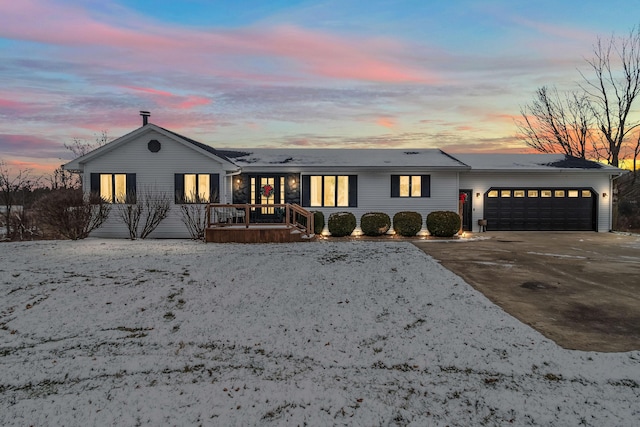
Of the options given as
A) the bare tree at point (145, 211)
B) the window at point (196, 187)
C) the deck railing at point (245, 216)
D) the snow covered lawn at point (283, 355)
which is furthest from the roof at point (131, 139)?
the snow covered lawn at point (283, 355)

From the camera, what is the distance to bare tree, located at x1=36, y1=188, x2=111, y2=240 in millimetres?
13620

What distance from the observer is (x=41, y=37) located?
13.9 m

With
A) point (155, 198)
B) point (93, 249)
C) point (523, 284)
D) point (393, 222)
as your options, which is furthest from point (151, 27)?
point (523, 284)

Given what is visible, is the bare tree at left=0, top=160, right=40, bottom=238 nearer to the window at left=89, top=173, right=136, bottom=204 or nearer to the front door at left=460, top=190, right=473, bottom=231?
the window at left=89, top=173, right=136, bottom=204

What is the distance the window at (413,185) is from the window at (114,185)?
11621 millimetres

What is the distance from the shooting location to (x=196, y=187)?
16.2m

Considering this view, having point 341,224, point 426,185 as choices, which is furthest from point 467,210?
point 341,224

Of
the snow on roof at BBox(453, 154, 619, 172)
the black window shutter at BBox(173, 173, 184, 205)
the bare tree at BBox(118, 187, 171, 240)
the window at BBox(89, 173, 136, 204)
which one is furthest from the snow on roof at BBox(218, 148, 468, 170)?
the window at BBox(89, 173, 136, 204)

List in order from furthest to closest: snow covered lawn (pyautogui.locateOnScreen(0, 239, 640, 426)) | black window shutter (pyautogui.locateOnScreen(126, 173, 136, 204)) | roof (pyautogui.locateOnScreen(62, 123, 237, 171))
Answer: black window shutter (pyautogui.locateOnScreen(126, 173, 136, 204)), roof (pyautogui.locateOnScreen(62, 123, 237, 171)), snow covered lawn (pyautogui.locateOnScreen(0, 239, 640, 426))

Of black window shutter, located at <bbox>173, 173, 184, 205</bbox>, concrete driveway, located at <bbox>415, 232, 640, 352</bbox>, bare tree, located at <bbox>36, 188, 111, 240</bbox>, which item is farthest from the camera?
black window shutter, located at <bbox>173, 173, 184, 205</bbox>

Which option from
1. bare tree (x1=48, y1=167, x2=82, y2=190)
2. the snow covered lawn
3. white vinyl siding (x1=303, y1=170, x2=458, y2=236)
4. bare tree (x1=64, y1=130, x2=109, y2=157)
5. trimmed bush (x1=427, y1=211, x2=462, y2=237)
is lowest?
the snow covered lawn

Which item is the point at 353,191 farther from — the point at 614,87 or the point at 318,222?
the point at 614,87

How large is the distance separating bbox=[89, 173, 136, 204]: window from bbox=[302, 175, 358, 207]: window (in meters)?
7.42

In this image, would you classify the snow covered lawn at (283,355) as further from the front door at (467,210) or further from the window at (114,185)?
the front door at (467,210)
